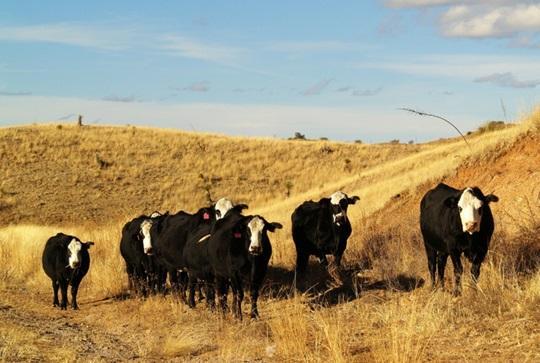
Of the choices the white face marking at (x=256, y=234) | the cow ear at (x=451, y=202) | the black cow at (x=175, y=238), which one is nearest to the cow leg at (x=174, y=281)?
the black cow at (x=175, y=238)

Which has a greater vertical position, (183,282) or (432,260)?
(432,260)

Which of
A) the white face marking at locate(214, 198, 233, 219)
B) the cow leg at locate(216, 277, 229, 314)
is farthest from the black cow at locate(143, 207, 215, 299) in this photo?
the cow leg at locate(216, 277, 229, 314)

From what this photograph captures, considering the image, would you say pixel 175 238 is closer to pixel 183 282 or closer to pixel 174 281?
pixel 174 281

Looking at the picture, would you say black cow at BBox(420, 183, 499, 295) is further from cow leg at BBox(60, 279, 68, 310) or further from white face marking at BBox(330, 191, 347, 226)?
cow leg at BBox(60, 279, 68, 310)

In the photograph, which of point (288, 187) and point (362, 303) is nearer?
point (362, 303)

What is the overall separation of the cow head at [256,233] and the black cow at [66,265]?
18.5 feet

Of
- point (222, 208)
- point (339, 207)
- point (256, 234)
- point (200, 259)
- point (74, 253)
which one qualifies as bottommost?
point (200, 259)

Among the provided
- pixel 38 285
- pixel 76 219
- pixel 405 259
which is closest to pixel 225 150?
pixel 76 219

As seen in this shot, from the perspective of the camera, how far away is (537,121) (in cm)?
2084

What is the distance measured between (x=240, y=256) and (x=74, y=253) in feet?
18.9

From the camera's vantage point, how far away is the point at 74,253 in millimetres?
18000

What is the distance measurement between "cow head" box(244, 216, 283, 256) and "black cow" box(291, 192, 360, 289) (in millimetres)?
4342

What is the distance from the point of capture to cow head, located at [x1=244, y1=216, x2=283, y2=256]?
13.3 meters

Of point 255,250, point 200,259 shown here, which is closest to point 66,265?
point 200,259
